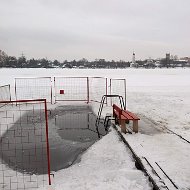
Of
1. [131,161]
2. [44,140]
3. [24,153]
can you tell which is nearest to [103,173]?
[131,161]

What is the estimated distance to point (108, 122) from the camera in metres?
11.4

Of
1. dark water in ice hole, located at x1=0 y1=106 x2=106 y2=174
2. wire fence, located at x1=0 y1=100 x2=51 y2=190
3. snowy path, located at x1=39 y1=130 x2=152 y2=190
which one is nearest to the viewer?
snowy path, located at x1=39 y1=130 x2=152 y2=190

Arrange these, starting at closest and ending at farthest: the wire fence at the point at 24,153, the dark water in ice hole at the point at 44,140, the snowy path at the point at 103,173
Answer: the snowy path at the point at 103,173
the wire fence at the point at 24,153
the dark water in ice hole at the point at 44,140

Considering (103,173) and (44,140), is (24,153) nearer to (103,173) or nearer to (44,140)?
(44,140)

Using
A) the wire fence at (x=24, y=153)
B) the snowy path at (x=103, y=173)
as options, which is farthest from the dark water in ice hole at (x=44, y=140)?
the snowy path at (x=103, y=173)

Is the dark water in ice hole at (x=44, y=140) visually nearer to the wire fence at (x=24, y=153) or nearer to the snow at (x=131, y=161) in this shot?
the wire fence at (x=24, y=153)

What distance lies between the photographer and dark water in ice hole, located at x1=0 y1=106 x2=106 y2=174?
24.1 feet

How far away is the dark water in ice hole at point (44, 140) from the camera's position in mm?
7332

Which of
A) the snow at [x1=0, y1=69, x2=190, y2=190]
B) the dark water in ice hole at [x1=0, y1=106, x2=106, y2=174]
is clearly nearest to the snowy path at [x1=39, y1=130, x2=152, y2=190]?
the snow at [x1=0, y1=69, x2=190, y2=190]

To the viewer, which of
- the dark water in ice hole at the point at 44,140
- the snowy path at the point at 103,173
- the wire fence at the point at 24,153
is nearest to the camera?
the snowy path at the point at 103,173

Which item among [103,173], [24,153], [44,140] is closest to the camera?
[103,173]

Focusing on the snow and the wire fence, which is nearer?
the snow

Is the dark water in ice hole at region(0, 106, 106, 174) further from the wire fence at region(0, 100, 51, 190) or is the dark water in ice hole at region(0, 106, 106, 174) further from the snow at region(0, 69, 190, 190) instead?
the snow at region(0, 69, 190, 190)

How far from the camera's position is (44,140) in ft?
30.4
